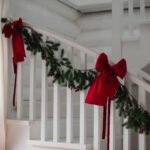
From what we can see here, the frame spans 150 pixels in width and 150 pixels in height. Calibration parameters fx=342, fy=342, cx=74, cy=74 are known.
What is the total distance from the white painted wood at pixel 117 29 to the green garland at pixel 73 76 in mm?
554

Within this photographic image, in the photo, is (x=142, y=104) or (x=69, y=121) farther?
(x=69, y=121)

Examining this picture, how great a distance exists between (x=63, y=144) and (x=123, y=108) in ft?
1.81

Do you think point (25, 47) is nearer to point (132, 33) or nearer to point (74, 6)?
point (132, 33)

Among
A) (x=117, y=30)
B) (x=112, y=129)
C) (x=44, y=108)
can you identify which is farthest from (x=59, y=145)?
(x=117, y=30)

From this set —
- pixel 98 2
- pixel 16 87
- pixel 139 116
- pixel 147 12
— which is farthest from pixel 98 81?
pixel 98 2

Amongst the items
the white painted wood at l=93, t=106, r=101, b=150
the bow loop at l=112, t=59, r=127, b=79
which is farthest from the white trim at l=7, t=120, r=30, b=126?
the bow loop at l=112, t=59, r=127, b=79

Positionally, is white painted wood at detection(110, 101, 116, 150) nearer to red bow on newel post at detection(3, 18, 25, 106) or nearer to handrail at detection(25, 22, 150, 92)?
handrail at detection(25, 22, 150, 92)

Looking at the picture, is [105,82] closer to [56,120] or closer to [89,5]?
[56,120]

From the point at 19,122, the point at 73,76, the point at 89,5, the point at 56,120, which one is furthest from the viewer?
the point at 89,5

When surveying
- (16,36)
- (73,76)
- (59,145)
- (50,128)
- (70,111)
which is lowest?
(59,145)

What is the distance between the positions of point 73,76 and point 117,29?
0.76 meters

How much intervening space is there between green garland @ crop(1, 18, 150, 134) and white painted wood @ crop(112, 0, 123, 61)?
0.55 meters

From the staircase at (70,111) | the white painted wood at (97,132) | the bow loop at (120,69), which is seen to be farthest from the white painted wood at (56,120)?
the bow loop at (120,69)

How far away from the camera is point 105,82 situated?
2336 millimetres
